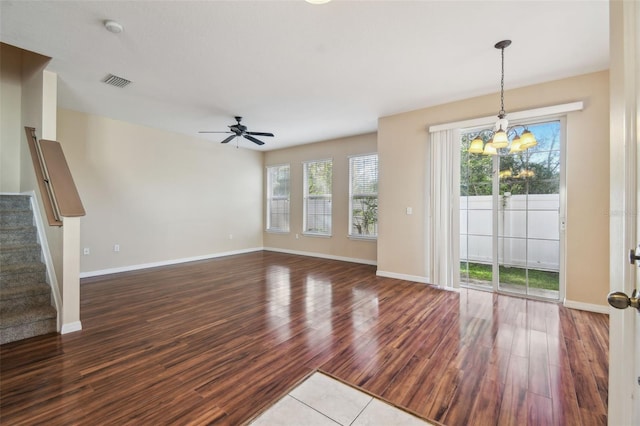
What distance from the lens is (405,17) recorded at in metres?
2.37

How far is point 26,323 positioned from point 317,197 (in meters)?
5.41

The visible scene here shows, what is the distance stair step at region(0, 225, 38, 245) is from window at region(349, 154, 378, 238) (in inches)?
204

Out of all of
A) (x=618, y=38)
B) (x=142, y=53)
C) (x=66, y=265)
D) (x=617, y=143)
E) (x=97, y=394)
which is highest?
(x=142, y=53)

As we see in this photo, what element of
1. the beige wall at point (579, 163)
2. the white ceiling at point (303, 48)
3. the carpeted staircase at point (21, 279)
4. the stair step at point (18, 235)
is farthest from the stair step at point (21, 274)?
the beige wall at point (579, 163)

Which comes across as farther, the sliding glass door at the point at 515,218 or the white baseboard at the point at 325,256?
the white baseboard at the point at 325,256

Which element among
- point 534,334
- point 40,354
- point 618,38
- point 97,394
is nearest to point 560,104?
point 534,334

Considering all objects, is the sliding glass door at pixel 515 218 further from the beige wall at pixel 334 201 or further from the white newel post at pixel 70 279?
the white newel post at pixel 70 279

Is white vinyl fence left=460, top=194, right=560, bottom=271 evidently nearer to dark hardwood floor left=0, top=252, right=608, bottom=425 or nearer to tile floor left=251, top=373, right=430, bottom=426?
dark hardwood floor left=0, top=252, right=608, bottom=425

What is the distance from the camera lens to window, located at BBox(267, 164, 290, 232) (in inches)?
304

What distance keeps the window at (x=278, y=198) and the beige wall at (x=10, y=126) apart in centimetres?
501

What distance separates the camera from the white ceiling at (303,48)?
7.54 ft

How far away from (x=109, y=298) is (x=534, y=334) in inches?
202

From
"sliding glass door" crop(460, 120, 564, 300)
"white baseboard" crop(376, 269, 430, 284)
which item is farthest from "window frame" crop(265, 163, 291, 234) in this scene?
"sliding glass door" crop(460, 120, 564, 300)

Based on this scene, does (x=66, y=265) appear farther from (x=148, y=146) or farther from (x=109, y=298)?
(x=148, y=146)
